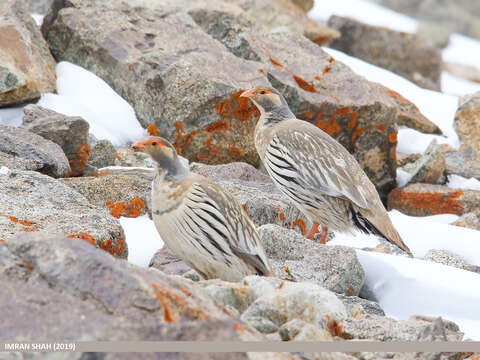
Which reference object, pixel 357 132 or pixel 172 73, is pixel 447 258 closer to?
pixel 357 132

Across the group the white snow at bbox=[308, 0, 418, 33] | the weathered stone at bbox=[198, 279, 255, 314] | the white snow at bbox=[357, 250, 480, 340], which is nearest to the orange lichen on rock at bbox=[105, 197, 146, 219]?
the white snow at bbox=[357, 250, 480, 340]

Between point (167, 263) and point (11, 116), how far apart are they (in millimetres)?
3425

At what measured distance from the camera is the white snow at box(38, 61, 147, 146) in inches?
337

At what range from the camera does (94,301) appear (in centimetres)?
312

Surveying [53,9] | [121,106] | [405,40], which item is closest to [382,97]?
[121,106]

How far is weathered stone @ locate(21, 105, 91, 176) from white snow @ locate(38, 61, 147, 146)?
0.89m

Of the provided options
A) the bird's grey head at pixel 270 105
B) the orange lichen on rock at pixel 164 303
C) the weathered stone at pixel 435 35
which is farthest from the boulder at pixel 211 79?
the weathered stone at pixel 435 35

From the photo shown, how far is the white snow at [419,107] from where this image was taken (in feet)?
36.7

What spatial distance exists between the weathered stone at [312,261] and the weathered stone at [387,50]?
37.7 feet

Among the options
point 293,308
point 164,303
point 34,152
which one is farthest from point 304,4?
point 164,303

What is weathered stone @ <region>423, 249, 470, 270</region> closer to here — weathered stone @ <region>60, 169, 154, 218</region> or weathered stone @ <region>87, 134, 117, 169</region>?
weathered stone @ <region>60, 169, 154, 218</region>

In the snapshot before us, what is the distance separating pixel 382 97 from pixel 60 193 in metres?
5.38

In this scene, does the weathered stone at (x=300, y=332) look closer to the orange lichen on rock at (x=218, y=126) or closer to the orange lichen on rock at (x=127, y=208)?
the orange lichen on rock at (x=127, y=208)

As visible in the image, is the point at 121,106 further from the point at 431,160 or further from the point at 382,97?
the point at 431,160
